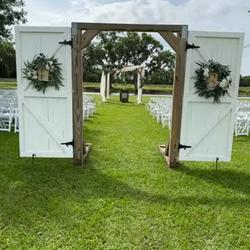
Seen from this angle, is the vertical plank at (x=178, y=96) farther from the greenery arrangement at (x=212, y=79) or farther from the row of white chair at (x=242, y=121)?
the row of white chair at (x=242, y=121)

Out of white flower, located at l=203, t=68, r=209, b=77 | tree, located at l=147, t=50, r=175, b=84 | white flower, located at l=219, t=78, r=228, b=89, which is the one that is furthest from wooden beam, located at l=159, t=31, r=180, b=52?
tree, located at l=147, t=50, r=175, b=84

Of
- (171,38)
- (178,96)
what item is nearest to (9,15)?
(171,38)

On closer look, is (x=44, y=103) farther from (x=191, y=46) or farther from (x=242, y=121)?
(x=242, y=121)

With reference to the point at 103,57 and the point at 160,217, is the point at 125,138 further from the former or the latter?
the point at 103,57

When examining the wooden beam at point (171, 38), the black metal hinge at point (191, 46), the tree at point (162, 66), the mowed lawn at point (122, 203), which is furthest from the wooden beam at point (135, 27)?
the tree at point (162, 66)

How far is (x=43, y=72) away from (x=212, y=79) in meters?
2.80

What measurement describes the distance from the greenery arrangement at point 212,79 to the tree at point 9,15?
39.9ft

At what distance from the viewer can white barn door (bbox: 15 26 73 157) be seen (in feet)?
18.3

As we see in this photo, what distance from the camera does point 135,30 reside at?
5719 millimetres

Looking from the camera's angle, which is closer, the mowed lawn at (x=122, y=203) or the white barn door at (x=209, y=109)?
the mowed lawn at (x=122, y=203)

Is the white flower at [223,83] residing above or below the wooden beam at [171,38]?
below

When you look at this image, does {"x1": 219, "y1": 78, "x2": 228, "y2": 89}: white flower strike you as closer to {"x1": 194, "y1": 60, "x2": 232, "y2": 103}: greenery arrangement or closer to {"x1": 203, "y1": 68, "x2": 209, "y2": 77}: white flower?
{"x1": 194, "y1": 60, "x2": 232, "y2": 103}: greenery arrangement

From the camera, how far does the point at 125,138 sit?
9031mm

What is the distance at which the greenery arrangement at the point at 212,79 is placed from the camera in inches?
221
